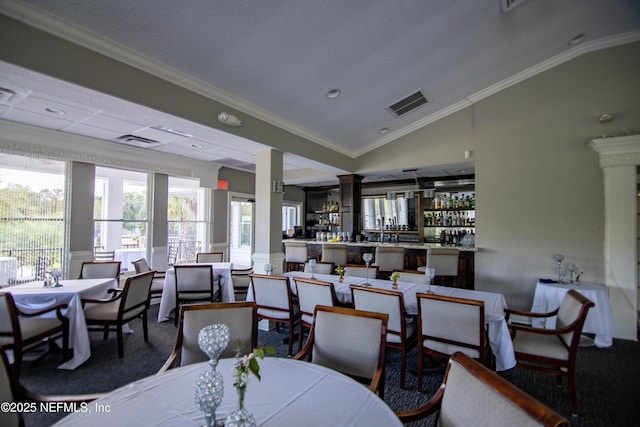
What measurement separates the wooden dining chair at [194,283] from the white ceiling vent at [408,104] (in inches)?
149

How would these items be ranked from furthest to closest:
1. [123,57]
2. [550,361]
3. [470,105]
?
[470,105]
[123,57]
[550,361]

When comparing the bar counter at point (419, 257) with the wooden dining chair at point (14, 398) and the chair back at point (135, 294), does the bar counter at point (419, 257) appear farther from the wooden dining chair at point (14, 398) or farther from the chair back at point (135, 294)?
the wooden dining chair at point (14, 398)

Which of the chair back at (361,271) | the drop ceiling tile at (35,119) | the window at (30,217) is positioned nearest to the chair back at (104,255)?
the window at (30,217)

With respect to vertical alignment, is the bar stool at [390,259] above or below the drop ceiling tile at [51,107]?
below

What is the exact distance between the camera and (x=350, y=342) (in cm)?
174

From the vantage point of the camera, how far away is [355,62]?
3.28m

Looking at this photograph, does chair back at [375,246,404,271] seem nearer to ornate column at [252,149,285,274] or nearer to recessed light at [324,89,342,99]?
ornate column at [252,149,285,274]

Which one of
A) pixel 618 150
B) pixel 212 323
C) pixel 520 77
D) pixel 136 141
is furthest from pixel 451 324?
pixel 136 141

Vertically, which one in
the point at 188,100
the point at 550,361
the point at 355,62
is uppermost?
the point at 355,62

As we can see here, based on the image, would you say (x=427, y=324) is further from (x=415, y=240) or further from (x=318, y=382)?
(x=415, y=240)

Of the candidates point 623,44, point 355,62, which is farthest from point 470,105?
point 355,62

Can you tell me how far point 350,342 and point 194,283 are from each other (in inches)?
122

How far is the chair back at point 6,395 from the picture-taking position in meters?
1.19

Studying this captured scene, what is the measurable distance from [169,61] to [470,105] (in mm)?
4651
